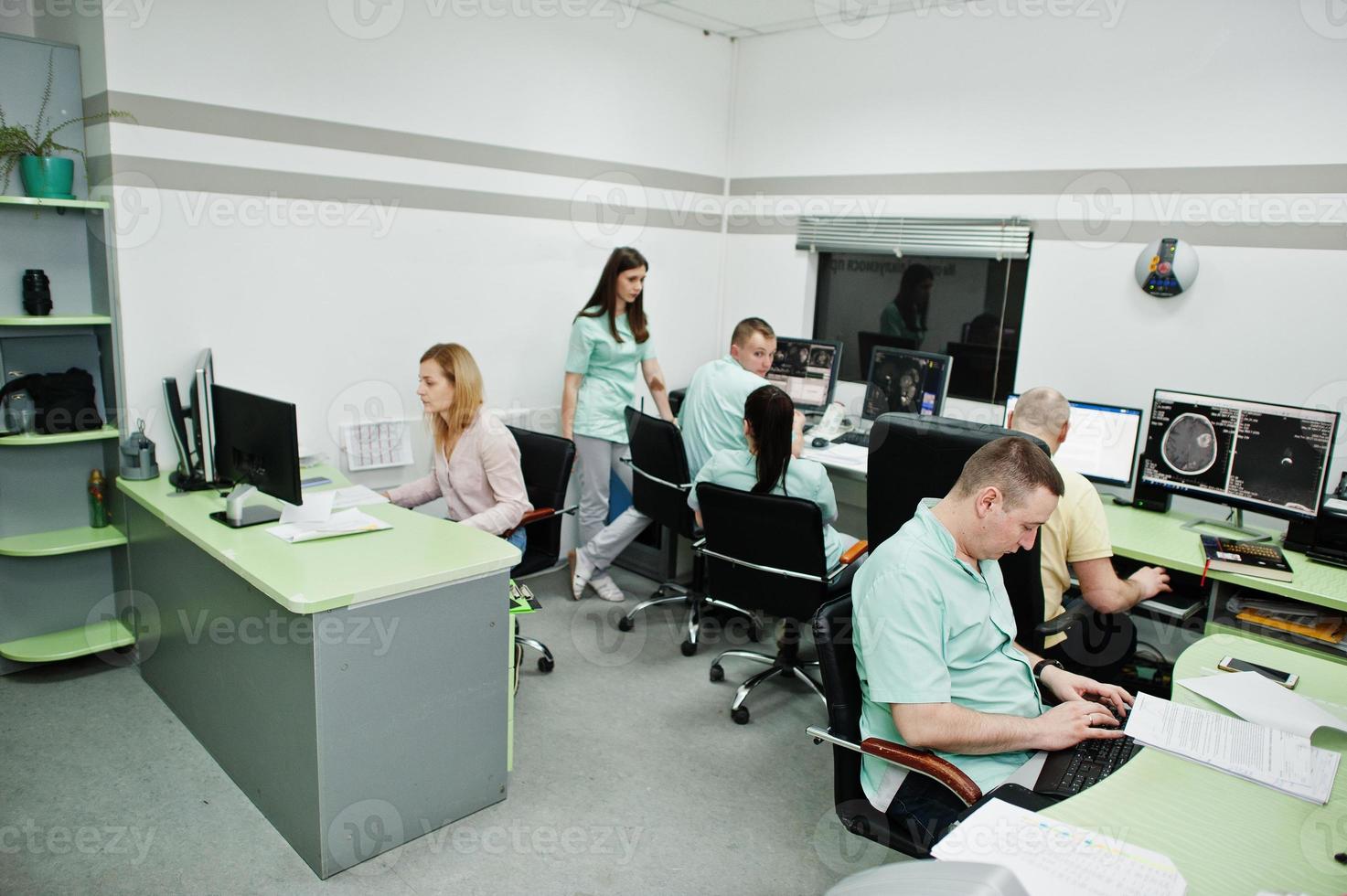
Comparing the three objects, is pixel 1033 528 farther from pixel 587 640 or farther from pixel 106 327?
pixel 106 327

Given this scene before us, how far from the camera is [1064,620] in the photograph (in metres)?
2.57

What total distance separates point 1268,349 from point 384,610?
132 inches

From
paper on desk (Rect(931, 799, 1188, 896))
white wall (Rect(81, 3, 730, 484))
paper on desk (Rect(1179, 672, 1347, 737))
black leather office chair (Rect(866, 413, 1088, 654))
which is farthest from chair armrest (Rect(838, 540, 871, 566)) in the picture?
white wall (Rect(81, 3, 730, 484))

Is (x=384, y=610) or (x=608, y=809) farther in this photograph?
(x=608, y=809)

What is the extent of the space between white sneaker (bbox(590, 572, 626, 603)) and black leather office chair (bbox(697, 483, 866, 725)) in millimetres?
1030

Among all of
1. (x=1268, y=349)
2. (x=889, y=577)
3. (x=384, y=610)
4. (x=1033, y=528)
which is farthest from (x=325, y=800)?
(x=1268, y=349)

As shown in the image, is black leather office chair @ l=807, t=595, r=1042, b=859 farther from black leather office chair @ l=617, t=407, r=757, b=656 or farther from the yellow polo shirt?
black leather office chair @ l=617, t=407, r=757, b=656

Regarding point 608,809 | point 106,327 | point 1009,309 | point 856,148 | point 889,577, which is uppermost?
point 856,148

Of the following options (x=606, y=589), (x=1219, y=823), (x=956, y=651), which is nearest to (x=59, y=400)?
(x=606, y=589)

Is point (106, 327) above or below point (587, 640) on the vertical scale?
above

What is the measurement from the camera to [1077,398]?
4012mm

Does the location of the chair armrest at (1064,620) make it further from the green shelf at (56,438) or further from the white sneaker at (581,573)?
the green shelf at (56,438)

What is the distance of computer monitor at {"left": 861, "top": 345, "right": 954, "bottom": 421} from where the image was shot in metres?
4.25

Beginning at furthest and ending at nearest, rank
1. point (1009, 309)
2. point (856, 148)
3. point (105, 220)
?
point (856, 148) < point (1009, 309) < point (105, 220)
